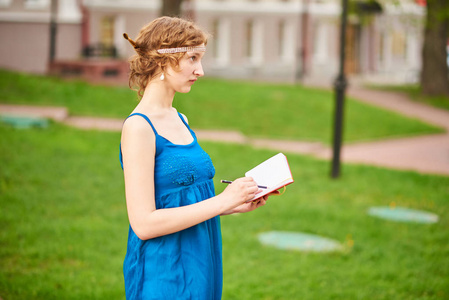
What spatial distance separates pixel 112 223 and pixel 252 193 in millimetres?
4699

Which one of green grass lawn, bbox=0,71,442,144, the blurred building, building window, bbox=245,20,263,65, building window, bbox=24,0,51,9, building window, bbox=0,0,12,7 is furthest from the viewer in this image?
building window, bbox=245,20,263,65

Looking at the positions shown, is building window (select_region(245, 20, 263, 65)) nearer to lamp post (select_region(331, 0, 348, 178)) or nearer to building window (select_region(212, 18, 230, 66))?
building window (select_region(212, 18, 230, 66))

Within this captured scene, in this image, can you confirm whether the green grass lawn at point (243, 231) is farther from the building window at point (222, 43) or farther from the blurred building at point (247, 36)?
the building window at point (222, 43)

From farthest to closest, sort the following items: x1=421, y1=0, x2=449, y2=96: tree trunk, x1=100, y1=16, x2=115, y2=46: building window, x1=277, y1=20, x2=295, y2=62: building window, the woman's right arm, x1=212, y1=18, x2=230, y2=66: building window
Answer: x1=277, y1=20, x2=295, y2=62: building window → x1=212, y1=18, x2=230, y2=66: building window → x1=100, y1=16, x2=115, y2=46: building window → x1=421, y1=0, x2=449, y2=96: tree trunk → the woman's right arm

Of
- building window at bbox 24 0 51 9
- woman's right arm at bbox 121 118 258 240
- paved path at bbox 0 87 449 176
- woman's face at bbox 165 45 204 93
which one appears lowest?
paved path at bbox 0 87 449 176

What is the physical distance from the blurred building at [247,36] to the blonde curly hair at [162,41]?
77.4 feet

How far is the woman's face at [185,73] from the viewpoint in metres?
2.50

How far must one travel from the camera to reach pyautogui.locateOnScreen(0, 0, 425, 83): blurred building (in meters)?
29.3

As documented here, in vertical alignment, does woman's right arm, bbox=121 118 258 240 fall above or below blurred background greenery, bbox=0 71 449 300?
above

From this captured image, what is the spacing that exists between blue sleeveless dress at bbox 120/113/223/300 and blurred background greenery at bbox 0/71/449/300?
8.11ft

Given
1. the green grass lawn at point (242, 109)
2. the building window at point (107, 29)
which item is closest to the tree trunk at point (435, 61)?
the green grass lawn at point (242, 109)

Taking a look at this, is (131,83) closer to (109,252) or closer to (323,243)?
(109,252)

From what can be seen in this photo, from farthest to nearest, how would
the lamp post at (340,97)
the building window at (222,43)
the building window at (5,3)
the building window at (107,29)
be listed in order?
the building window at (222,43) < the building window at (107,29) < the building window at (5,3) < the lamp post at (340,97)

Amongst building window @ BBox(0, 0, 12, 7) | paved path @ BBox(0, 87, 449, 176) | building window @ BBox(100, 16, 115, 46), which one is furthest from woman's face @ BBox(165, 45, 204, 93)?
building window @ BBox(100, 16, 115, 46)
